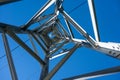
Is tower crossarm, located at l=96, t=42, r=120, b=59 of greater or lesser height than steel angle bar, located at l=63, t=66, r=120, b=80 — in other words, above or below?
above

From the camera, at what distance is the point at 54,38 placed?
8.45 meters

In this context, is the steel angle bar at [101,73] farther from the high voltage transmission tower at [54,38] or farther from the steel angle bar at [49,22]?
the steel angle bar at [49,22]

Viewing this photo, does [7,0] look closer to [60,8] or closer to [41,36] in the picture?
[60,8]

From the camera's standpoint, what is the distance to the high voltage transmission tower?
379 centimetres

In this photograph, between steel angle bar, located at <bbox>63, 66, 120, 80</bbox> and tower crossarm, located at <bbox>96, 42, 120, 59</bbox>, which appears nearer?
steel angle bar, located at <bbox>63, 66, 120, 80</bbox>

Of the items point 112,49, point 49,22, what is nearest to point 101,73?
point 112,49

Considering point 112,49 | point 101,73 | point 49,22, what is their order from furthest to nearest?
point 49,22 < point 112,49 < point 101,73

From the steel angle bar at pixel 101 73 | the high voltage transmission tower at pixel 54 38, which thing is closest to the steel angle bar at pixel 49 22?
the high voltage transmission tower at pixel 54 38

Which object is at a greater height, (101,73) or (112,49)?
(112,49)

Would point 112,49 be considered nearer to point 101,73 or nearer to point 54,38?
point 101,73

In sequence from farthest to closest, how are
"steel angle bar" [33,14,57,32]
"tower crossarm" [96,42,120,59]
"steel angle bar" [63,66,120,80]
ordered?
"steel angle bar" [33,14,57,32], "tower crossarm" [96,42,120,59], "steel angle bar" [63,66,120,80]

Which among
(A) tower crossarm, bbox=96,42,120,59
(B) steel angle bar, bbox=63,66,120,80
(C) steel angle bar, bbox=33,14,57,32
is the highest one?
(C) steel angle bar, bbox=33,14,57,32

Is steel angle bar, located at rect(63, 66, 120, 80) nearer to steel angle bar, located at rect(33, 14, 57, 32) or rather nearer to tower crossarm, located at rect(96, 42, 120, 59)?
tower crossarm, located at rect(96, 42, 120, 59)

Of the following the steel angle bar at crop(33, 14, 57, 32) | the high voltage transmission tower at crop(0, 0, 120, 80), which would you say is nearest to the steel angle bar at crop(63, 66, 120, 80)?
the high voltage transmission tower at crop(0, 0, 120, 80)
